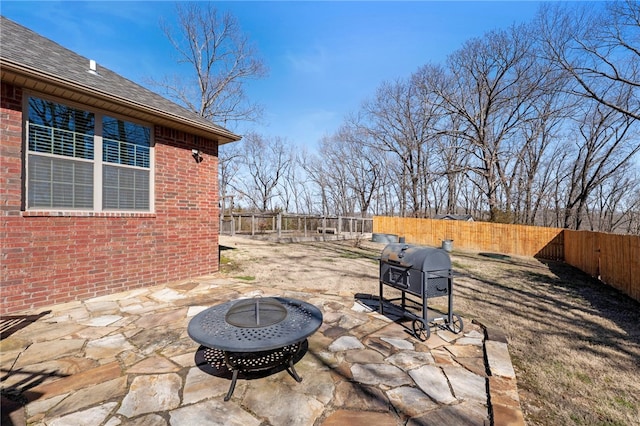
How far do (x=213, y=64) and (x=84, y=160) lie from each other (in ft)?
55.0

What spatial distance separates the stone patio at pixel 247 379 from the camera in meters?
1.96

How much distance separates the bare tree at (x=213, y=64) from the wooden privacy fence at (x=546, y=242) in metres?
12.6

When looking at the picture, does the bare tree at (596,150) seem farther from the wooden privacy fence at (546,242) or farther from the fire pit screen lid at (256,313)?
the fire pit screen lid at (256,313)

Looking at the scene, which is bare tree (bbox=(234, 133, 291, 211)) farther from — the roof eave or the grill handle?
the grill handle

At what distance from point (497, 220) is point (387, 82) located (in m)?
14.8

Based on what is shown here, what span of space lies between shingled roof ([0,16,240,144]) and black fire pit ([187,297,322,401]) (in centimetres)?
391

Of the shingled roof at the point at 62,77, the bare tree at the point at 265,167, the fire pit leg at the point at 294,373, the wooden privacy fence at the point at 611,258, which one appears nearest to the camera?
the fire pit leg at the point at 294,373

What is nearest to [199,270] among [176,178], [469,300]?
[176,178]

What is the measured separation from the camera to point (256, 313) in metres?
2.38

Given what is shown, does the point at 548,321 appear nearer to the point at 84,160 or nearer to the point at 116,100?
the point at 116,100

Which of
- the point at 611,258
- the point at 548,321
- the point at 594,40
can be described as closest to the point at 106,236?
the point at 548,321

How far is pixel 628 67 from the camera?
1348 cm

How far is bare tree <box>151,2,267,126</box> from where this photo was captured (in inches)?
673

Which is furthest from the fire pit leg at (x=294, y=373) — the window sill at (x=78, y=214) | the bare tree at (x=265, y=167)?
the bare tree at (x=265, y=167)
